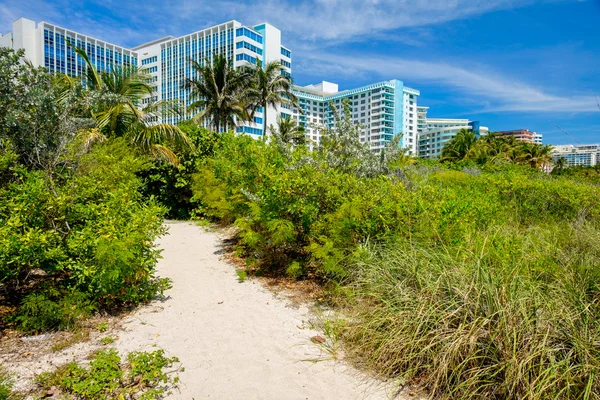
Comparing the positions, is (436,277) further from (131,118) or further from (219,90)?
(219,90)

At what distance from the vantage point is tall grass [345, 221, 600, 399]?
2.97 metres

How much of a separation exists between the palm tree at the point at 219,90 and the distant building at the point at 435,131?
8208cm

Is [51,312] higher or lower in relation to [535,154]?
lower

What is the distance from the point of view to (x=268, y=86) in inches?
1259

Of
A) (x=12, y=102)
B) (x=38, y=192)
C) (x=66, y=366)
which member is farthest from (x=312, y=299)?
(x=12, y=102)

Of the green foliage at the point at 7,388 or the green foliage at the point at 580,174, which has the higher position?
the green foliage at the point at 580,174

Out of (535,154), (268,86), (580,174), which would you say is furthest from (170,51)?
(580,174)

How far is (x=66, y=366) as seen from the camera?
3568mm

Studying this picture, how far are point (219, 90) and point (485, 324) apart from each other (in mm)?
27414

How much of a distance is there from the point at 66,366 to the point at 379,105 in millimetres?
103609

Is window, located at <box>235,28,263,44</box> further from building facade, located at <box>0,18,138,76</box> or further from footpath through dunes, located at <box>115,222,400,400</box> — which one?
footpath through dunes, located at <box>115,222,400,400</box>

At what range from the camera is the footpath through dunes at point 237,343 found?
11.2ft

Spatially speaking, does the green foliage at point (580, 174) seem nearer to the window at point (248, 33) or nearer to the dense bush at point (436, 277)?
the dense bush at point (436, 277)

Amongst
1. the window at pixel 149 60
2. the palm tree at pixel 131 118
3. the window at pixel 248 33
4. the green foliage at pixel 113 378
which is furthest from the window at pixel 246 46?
the green foliage at pixel 113 378
